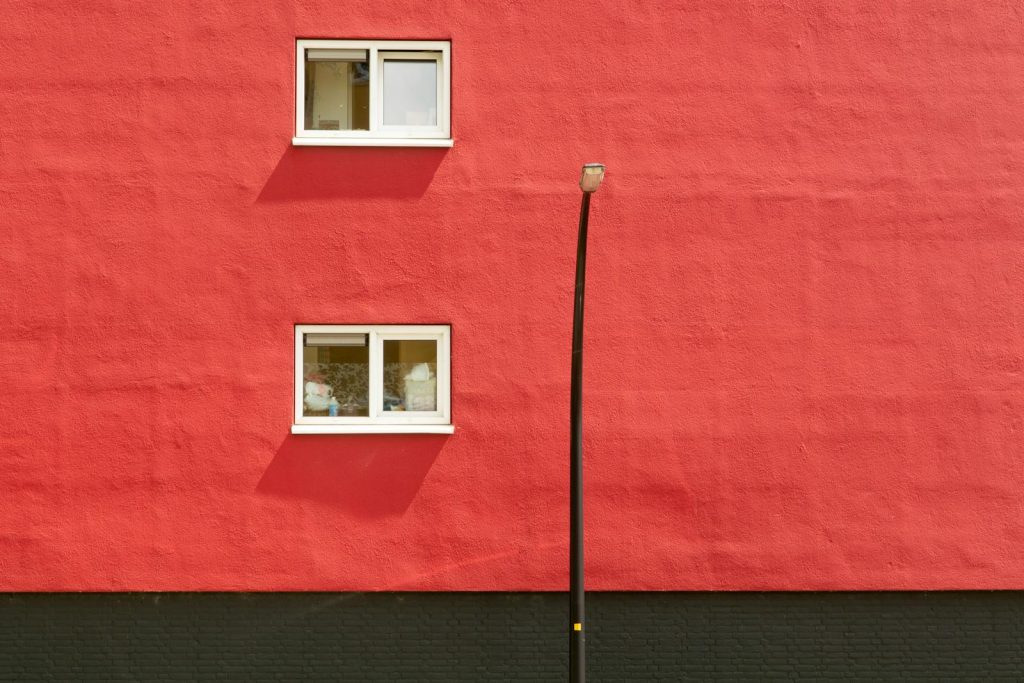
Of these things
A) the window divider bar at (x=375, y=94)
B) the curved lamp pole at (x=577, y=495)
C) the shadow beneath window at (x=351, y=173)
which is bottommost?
the curved lamp pole at (x=577, y=495)

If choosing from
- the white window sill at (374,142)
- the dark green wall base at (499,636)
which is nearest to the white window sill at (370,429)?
the dark green wall base at (499,636)

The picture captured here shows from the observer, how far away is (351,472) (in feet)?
32.0

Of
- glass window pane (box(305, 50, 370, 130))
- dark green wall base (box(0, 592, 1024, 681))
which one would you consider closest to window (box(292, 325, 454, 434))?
dark green wall base (box(0, 592, 1024, 681))

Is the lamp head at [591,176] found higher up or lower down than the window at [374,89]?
lower down

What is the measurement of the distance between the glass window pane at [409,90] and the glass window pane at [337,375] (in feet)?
6.92

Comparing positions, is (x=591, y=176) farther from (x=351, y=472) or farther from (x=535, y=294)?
(x=351, y=472)

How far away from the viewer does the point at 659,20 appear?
33.1 feet

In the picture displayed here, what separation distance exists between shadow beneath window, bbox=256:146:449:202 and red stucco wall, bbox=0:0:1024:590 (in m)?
0.03

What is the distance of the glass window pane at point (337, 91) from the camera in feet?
33.2

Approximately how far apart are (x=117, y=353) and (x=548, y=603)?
4.48m

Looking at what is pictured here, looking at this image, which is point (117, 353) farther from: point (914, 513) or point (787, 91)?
point (914, 513)

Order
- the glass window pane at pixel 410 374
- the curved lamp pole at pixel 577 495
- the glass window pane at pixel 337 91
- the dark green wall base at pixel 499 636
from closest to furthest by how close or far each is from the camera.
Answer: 1. the curved lamp pole at pixel 577 495
2. the dark green wall base at pixel 499 636
3. the glass window pane at pixel 410 374
4. the glass window pane at pixel 337 91

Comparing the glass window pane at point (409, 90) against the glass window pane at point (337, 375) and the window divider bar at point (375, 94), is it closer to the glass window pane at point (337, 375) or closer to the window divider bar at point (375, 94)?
the window divider bar at point (375, 94)

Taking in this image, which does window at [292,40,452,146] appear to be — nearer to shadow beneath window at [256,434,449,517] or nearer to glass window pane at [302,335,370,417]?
glass window pane at [302,335,370,417]
